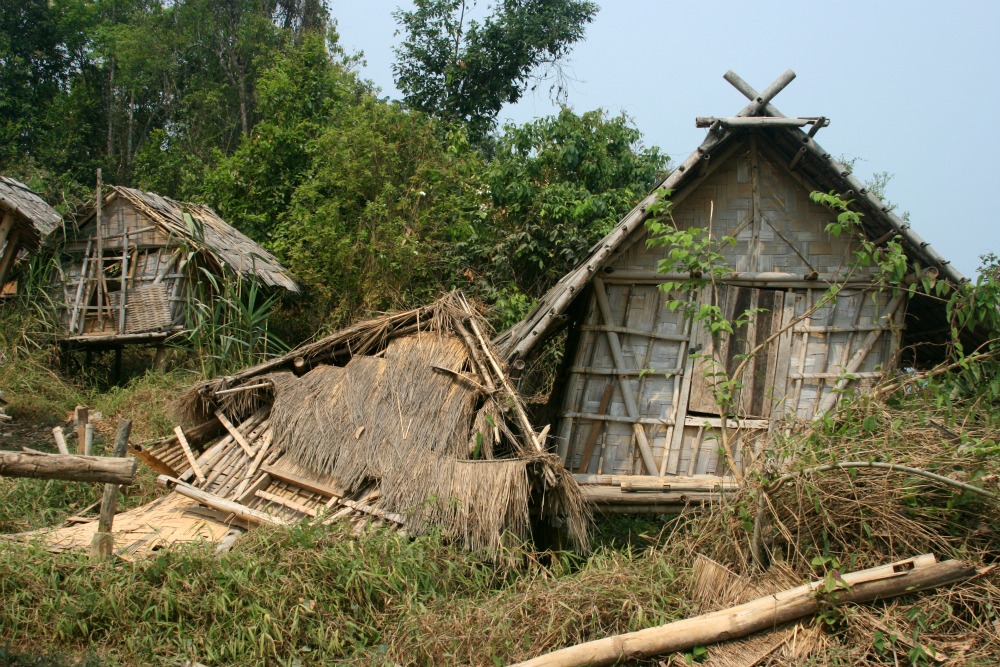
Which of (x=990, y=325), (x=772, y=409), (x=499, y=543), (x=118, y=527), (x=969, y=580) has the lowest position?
(x=118, y=527)

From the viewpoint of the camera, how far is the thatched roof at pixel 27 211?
974 cm

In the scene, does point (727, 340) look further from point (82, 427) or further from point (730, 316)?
point (82, 427)

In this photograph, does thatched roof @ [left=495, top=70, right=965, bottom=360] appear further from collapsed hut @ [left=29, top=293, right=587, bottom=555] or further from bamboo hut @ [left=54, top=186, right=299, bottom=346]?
bamboo hut @ [left=54, top=186, right=299, bottom=346]

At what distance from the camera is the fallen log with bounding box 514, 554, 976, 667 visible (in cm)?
531

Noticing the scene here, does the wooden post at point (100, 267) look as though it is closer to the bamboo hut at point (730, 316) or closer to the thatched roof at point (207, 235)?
the thatched roof at point (207, 235)

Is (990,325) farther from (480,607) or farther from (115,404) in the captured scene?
(115,404)

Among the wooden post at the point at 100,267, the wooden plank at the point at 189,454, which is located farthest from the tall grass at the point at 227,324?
the wooden plank at the point at 189,454

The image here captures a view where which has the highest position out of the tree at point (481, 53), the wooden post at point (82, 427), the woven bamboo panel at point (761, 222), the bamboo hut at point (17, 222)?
the tree at point (481, 53)

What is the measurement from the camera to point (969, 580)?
5.37 meters

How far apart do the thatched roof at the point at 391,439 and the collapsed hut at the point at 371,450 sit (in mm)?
10

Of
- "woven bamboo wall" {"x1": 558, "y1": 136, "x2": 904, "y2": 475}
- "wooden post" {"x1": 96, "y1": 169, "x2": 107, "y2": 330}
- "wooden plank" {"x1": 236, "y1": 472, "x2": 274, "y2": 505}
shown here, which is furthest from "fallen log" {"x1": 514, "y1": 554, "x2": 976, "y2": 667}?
"wooden post" {"x1": 96, "y1": 169, "x2": 107, "y2": 330}

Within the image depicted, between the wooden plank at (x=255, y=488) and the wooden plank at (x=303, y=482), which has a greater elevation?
the wooden plank at (x=303, y=482)

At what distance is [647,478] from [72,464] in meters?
4.30

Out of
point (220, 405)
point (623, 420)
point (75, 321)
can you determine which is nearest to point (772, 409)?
point (623, 420)
